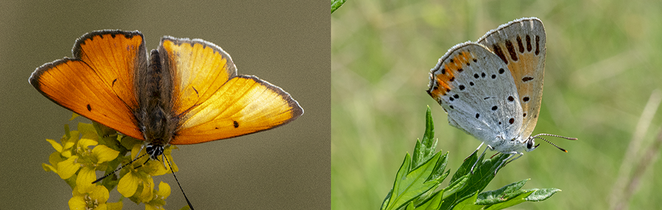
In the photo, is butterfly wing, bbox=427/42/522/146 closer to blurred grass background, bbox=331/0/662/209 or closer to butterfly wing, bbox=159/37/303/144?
butterfly wing, bbox=159/37/303/144

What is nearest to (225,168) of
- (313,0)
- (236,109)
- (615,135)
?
(236,109)

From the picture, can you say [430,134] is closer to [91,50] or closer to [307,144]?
[307,144]

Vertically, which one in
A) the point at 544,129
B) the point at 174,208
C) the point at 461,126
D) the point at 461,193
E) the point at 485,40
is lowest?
the point at 174,208

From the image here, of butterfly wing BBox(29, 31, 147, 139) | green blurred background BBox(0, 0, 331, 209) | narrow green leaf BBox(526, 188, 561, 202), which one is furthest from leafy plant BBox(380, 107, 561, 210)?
butterfly wing BBox(29, 31, 147, 139)

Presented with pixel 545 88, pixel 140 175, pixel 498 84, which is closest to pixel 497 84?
pixel 498 84

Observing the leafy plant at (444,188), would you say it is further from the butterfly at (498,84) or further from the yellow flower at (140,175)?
the yellow flower at (140,175)

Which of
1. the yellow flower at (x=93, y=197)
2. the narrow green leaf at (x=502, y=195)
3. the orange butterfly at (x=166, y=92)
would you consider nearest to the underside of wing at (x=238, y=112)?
the orange butterfly at (x=166, y=92)

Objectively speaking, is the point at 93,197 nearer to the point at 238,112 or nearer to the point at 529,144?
the point at 238,112
